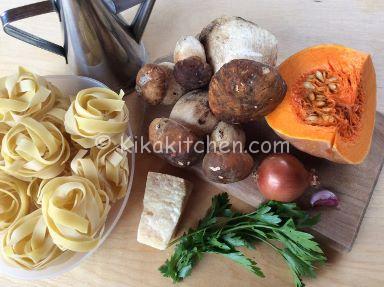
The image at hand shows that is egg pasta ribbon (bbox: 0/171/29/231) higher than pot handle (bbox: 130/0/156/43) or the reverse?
the reverse

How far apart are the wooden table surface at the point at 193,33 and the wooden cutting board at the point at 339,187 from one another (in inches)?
1.7

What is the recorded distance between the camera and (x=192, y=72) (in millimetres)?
812

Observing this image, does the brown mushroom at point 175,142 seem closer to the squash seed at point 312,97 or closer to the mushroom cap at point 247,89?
the mushroom cap at point 247,89

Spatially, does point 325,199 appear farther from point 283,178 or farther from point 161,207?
point 161,207

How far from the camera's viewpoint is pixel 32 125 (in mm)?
767

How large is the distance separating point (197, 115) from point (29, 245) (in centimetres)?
40

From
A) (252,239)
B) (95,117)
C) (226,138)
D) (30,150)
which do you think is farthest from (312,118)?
(30,150)

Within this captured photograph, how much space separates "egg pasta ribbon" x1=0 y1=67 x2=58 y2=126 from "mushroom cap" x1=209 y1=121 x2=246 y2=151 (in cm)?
34

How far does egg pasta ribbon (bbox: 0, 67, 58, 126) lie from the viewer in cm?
78

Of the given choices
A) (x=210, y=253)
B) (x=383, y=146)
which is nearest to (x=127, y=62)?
(x=210, y=253)

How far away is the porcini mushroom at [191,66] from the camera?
2.66 feet

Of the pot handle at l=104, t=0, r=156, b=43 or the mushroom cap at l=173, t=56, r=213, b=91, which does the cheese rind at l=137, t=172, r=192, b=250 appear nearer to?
the mushroom cap at l=173, t=56, r=213, b=91

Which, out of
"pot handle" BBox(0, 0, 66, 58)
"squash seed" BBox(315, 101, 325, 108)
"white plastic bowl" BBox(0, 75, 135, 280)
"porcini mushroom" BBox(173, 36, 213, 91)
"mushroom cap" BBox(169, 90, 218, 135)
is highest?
"pot handle" BBox(0, 0, 66, 58)

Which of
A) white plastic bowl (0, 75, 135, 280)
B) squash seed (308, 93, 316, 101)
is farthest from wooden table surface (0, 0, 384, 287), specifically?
squash seed (308, 93, 316, 101)
